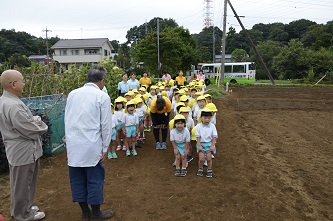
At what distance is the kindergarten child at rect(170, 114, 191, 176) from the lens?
499 centimetres

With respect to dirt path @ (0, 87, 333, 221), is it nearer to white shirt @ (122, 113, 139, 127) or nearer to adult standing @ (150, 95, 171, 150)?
adult standing @ (150, 95, 171, 150)

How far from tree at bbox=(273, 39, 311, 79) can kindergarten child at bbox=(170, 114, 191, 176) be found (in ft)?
106

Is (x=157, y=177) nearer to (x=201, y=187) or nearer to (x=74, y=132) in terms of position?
(x=201, y=187)

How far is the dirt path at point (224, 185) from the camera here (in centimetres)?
379

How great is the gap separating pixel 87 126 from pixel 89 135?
0.10 metres

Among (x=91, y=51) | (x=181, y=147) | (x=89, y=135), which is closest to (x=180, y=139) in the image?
(x=181, y=147)

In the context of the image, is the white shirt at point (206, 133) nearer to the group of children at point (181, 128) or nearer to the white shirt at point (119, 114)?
the group of children at point (181, 128)

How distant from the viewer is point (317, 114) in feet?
36.8

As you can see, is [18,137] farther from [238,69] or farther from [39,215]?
[238,69]

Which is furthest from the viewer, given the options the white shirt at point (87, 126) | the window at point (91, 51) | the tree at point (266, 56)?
the window at point (91, 51)

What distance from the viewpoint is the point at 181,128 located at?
5016 millimetres

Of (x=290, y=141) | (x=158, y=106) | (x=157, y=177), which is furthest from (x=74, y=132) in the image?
(x=290, y=141)

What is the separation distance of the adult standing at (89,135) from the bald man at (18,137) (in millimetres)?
444

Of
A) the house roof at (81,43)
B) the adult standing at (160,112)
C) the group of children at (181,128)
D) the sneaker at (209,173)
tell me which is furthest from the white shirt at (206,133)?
the house roof at (81,43)
